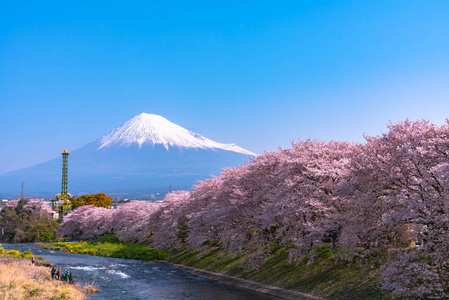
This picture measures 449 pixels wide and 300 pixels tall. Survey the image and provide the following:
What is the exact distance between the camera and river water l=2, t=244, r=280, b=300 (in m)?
36.5

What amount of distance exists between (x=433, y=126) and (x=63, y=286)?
30346 mm

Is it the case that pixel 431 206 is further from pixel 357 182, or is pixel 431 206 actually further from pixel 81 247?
pixel 81 247

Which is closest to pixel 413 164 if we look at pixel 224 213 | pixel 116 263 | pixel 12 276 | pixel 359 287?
pixel 359 287

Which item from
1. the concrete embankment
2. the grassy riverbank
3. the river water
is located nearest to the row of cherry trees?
the concrete embankment

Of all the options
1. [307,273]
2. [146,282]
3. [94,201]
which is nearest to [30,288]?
[146,282]

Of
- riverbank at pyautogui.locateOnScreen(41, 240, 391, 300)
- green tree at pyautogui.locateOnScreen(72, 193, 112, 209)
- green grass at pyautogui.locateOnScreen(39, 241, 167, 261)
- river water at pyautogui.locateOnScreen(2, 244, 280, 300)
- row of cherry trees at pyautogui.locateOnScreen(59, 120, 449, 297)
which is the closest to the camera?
row of cherry trees at pyautogui.locateOnScreen(59, 120, 449, 297)

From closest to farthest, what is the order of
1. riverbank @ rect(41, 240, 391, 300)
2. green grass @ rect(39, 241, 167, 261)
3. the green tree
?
riverbank @ rect(41, 240, 391, 300) → green grass @ rect(39, 241, 167, 261) → the green tree

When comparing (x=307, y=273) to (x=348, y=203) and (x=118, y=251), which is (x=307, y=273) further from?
(x=118, y=251)

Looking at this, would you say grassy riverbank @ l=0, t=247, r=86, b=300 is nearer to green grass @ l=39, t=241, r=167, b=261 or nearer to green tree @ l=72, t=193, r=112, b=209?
green grass @ l=39, t=241, r=167, b=261

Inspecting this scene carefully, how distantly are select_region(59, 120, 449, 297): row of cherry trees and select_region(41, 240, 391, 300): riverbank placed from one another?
1230 mm

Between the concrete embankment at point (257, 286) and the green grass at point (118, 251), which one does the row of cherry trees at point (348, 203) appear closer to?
the concrete embankment at point (257, 286)

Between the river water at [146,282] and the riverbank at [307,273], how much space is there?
197 centimetres

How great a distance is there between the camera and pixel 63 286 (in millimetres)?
34500

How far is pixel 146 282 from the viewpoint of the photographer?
144ft
